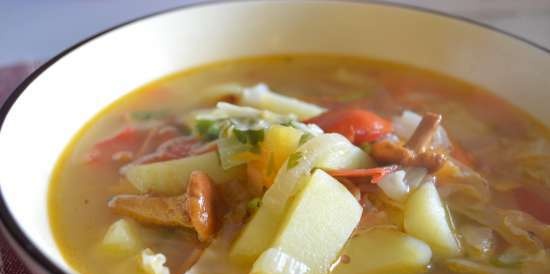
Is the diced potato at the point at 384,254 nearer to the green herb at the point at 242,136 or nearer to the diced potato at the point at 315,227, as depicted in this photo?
the diced potato at the point at 315,227

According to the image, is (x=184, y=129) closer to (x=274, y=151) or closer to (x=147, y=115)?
(x=147, y=115)

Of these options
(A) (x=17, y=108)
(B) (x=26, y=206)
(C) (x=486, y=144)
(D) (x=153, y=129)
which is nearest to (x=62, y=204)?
(B) (x=26, y=206)

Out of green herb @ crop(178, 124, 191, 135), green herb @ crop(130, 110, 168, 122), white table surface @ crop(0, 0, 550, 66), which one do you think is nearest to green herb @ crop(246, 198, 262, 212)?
green herb @ crop(178, 124, 191, 135)

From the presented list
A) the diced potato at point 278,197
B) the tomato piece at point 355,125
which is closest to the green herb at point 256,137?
the diced potato at point 278,197

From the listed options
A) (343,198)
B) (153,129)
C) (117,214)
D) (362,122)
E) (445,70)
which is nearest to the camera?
(343,198)

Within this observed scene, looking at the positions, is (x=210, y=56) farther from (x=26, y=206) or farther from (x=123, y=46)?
(x=26, y=206)
